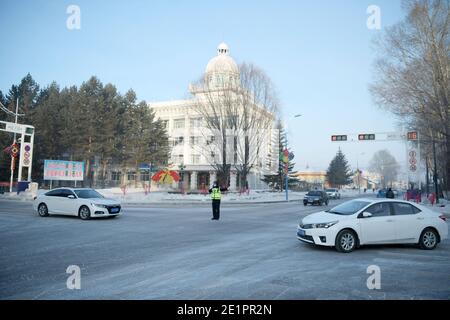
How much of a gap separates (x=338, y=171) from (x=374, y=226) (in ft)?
280

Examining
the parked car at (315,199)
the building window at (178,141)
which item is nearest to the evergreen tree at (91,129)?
the building window at (178,141)

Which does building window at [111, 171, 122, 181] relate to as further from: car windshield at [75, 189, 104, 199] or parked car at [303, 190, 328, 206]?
car windshield at [75, 189, 104, 199]

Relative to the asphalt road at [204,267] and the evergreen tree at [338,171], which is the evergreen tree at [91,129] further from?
the evergreen tree at [338,171]

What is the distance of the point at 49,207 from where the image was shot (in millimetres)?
15570

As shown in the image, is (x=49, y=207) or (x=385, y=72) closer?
(x=49, y=207)

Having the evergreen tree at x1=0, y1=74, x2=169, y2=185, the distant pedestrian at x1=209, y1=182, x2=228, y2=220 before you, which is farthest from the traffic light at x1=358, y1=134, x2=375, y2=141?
the evergreen tree at x1=0, y1=74, x2=169, y2=185

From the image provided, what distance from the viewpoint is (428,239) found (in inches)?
361

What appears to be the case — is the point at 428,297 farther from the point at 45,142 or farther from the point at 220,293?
the point at 45,142

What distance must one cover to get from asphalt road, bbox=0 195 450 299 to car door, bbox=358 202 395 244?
0.36 meters

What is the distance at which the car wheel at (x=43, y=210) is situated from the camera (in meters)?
15.7
